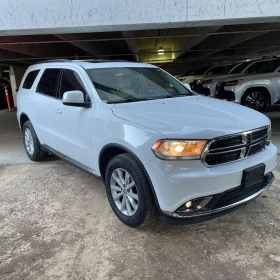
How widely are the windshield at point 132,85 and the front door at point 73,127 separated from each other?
0.24 metres

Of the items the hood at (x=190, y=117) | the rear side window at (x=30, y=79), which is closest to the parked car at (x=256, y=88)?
the hood at (x=190, y=117)

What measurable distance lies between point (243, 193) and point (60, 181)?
2.91 metres

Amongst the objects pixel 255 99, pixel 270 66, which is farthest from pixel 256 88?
pixel 270 66

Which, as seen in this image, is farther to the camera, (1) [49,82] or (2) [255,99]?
(2) [255,99]

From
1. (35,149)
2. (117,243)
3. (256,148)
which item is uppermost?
(256,148)

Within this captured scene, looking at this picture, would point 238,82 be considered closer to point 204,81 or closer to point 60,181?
point 204,81

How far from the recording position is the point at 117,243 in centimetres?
290

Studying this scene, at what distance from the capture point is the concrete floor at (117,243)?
2.49 meters

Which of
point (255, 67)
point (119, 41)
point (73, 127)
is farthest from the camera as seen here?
point (119, 41)

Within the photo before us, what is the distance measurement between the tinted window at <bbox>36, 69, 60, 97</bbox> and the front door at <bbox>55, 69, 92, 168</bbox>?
26 cm

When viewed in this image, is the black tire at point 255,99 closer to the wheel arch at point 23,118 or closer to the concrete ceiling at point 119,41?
the concrete ceiling at point 119,41

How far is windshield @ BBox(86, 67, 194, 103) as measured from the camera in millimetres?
3561

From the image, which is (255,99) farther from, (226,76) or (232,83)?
(226,76)

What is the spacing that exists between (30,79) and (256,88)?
7251mm
